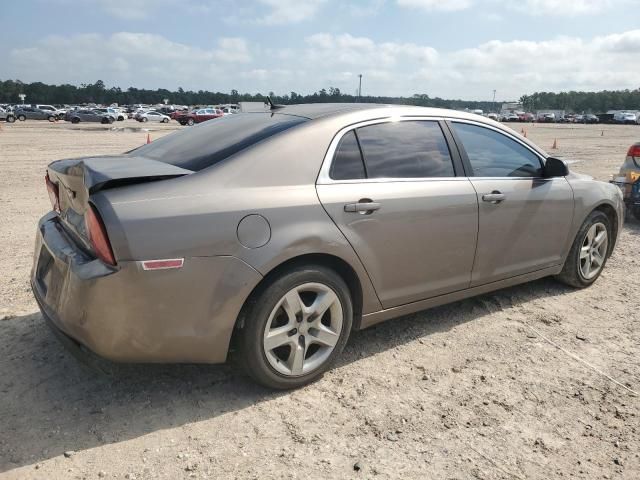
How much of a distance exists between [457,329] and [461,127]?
59.5 inches

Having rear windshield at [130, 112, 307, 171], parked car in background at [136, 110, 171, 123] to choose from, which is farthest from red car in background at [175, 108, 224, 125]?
rear windshield at [130, 112, 307, 171]

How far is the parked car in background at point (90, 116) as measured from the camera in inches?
1870

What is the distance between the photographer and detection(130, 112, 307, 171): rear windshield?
2.96 meters

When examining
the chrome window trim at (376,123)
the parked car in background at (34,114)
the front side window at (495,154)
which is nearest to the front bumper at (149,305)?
the chrome window trim at (376,123)

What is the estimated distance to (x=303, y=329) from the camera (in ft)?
9.84

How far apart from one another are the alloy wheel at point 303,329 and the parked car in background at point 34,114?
55.8 m

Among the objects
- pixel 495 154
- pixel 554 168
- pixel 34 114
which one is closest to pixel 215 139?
pixel 495 154

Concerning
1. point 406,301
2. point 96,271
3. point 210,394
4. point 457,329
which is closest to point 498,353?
point 457,329

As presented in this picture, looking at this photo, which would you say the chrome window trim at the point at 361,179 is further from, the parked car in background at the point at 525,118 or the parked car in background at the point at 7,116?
the parked car in background at the point at 525,118

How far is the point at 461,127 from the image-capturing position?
12.6 ft

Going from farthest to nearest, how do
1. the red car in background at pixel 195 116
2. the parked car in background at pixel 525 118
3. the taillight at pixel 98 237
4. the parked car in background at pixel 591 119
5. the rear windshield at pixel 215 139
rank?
the parked car in background at pixel 525 118 → the parked car in background at pixel 591 119 → the red car in background at pixel 195 116 → the rear windshield at pixel 215 139 → the taillight at pixel 98 237

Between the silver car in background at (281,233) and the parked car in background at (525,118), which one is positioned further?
the parked car in background at (525,118)

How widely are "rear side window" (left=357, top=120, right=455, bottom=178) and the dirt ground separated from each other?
1.22 meters

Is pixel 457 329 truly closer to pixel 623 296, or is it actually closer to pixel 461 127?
pixel 461 127
